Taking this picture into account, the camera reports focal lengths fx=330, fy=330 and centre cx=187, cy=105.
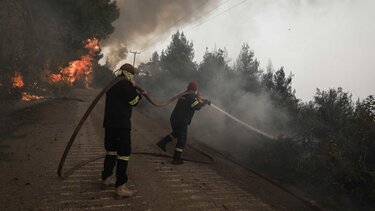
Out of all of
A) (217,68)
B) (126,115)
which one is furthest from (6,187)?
(217,68)

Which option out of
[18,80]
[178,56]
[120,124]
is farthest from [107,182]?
[178,56]

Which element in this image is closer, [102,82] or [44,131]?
[44,131]

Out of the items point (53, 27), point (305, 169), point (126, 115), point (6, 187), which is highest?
point (53, 27)

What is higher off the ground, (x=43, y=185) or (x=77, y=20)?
(x=77, y=20)

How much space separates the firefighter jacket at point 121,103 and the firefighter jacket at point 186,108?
291 centimetres

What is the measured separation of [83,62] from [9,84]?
35.1m

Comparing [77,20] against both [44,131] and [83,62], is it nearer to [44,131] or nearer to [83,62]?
[44,131]

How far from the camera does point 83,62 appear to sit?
49.9 metres

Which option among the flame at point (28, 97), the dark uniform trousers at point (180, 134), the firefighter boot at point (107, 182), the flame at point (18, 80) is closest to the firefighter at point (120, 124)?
the firefighter boot at point (107, 182)

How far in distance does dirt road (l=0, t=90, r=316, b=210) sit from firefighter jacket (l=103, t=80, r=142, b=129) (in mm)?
1294

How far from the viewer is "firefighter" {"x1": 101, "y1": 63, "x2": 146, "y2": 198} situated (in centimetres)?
582

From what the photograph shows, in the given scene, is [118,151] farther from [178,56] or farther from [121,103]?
[178,56]

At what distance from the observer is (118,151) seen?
19.5 feet

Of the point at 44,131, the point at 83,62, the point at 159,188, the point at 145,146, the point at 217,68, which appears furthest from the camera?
the point at 83,62
